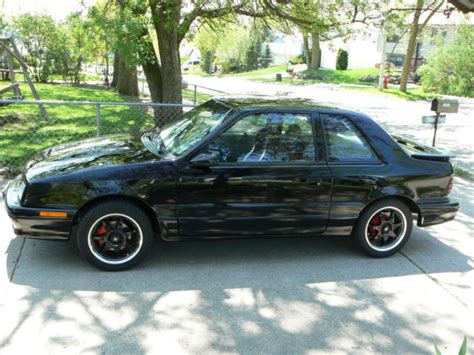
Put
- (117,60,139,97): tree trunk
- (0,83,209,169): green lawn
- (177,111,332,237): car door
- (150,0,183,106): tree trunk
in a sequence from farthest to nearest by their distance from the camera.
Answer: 1. (117,60,139,97): tree trunk
2. (150,0,183,106): tree trunk
3. (0,83,209,169): green lawn
4. (177,111,332,237): car door

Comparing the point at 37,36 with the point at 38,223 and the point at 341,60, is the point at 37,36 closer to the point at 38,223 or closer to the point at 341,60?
the point at 38,223

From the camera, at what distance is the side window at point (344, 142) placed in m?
4.75

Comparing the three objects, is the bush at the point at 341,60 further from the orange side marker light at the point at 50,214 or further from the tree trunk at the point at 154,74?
the orange side marker light at the point at 50,214

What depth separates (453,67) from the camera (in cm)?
3080

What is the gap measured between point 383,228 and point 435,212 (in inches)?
23.6

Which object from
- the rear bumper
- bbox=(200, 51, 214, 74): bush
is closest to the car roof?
the rear bumper

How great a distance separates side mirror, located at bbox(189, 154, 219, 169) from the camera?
14.1ft

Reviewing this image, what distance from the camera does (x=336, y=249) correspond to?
5188 millimetres

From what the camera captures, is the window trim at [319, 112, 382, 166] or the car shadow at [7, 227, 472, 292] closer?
the car shadow at [7, 227, 472, 292]

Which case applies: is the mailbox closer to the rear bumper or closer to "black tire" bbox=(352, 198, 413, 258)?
the rear bumper

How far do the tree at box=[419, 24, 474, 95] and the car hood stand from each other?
29.2 metres

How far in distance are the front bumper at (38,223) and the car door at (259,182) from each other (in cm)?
100

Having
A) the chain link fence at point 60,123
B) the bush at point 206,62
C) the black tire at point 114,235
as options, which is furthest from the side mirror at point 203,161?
the bush at point 206,62

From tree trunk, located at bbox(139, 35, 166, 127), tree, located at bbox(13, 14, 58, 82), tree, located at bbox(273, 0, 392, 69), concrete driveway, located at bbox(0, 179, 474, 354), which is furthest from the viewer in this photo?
tree, located at bbox(13, 14, 58, 82)
